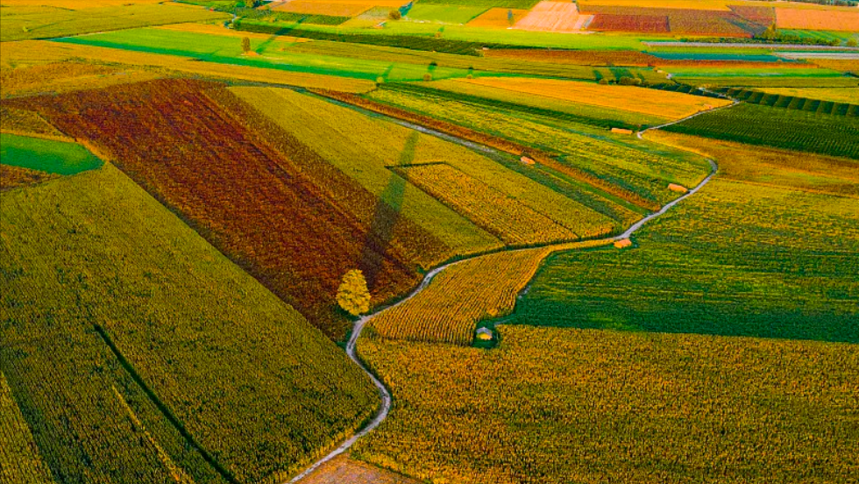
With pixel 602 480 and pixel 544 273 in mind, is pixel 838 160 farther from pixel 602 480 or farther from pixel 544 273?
pixel 602 480

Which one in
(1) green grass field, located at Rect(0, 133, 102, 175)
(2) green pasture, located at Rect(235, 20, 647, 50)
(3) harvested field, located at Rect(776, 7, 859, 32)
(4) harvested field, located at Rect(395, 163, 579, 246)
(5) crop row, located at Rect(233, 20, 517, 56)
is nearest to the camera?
(4) harvested field, located at Rect(395, 163, 579, 246)

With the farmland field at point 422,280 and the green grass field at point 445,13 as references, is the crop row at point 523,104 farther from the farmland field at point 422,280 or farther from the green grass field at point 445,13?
the green grass field at point 445,13

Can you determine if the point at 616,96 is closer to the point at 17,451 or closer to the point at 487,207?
the point at 487,207

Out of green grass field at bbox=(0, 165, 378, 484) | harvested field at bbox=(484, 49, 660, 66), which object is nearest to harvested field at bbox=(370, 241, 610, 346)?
green grass field at bbox=(0, 165, 378, 484)

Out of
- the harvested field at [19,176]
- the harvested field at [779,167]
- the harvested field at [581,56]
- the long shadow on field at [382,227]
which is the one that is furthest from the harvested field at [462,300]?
the harvested field at [581,56]

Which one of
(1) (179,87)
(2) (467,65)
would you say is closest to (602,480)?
(1) (179,87)

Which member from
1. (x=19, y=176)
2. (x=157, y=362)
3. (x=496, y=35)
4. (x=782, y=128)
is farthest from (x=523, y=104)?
(x=157, y=362)

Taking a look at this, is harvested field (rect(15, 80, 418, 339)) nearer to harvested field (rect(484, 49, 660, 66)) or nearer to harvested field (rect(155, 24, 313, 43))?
harvested field (rect(155, 24, 313, 43))
